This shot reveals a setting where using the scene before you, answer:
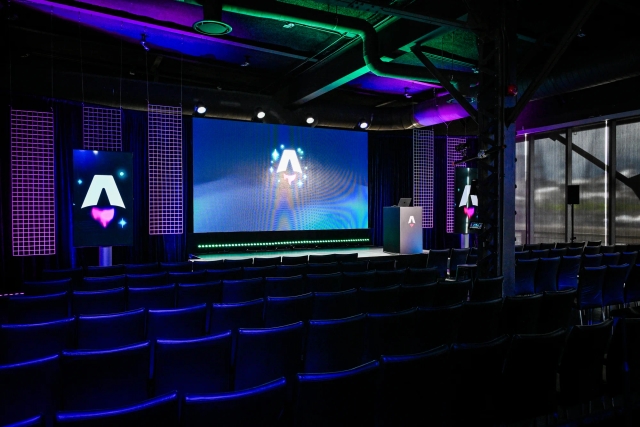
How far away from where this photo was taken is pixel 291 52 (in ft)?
30.9

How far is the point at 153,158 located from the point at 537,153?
1172cm

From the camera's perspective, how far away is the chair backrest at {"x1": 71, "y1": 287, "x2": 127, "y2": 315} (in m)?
4.30

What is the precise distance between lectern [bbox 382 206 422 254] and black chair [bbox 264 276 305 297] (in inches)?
256

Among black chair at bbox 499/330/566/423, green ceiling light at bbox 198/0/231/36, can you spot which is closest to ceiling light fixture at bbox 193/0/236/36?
green ceiling light at bbox 198/0/231/36

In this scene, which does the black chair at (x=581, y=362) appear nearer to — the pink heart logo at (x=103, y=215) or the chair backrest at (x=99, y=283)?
the chair backrest at (x=99, y=283)

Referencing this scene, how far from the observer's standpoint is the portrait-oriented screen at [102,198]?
7734 mm

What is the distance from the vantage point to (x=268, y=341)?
3.01 meters

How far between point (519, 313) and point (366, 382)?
247cm

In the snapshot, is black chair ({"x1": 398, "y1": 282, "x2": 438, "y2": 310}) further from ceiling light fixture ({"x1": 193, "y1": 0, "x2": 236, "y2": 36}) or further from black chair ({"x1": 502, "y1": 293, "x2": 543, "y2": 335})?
ceiling light fixture ({"x1": 193, "y1": 0, "x2": 236, "y2": 36})

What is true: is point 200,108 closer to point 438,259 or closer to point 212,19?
point 212,19

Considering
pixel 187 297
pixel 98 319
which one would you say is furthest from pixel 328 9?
pixel 98 319

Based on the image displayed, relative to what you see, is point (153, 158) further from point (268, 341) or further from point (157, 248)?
point (268, 341)

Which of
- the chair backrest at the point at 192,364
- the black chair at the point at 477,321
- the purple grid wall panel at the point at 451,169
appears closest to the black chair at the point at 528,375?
the black chair at the point at 477,321

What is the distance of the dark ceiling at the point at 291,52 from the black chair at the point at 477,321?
427 centimetres
